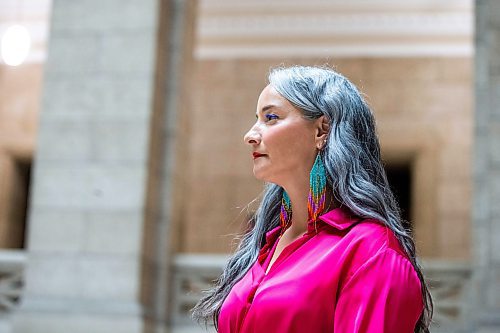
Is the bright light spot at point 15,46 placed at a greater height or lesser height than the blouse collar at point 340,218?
greater

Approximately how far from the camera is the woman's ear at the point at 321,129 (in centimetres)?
245

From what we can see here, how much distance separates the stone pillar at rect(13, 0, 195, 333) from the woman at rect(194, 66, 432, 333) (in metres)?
5.01

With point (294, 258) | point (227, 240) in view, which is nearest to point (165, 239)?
point (227, 240)

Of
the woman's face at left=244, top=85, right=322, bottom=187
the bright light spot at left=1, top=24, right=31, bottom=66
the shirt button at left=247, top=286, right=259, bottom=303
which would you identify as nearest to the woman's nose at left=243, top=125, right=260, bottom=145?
the woman's face at left=244, top=85, right=322, bottom=187

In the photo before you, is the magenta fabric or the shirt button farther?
the shirt button

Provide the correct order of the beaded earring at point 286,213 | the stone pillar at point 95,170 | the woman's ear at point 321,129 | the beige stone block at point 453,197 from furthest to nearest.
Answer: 1. the beige stone block at point 453,197
2. the stone pillar at point 95,170
3. the beaded earring at point 286,213
4. the woman's ear at point 321,129

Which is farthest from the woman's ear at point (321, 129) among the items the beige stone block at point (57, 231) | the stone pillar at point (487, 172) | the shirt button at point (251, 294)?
Result: the beige stone block at point (57, 231)

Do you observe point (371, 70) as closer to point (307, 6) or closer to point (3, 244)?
point (307, 6)

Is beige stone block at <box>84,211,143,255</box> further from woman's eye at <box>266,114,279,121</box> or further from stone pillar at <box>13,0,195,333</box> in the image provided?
woman's eye at <box>266,114,279,121</box>

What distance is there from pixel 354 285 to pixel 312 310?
5.3 inches

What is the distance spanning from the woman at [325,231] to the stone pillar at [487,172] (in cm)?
521

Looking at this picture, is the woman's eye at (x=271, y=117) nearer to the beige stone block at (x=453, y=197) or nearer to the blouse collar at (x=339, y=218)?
the blouse collar at (x=339, y=218)

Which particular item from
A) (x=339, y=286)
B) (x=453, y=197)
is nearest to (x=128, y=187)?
(x=339, y=286)

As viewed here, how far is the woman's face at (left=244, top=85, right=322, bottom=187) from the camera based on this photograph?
2455 mm
